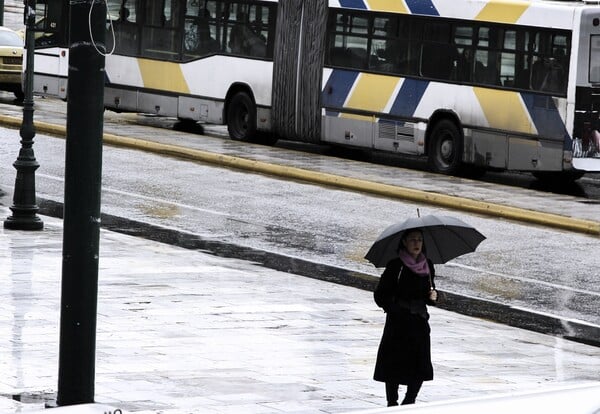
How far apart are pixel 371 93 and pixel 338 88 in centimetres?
84

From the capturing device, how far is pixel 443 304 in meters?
15.5

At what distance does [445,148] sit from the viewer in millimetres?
26391

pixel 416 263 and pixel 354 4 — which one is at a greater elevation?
pixel 354 4

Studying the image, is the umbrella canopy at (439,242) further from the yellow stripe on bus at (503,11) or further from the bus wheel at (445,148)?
the bus wheel at (445,148)

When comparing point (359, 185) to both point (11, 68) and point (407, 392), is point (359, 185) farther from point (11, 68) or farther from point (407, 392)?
point (11, 68)

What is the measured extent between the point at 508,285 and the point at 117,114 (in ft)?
64.2

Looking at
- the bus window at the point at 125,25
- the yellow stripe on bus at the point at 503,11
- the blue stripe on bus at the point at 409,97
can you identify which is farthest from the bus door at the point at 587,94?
the bus window at the point at 125,25

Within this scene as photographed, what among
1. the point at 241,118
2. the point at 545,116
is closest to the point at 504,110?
the point at 545,116

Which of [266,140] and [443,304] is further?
[266,140]

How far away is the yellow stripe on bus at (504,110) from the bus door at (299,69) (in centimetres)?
367

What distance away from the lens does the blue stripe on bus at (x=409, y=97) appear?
26.6 metres

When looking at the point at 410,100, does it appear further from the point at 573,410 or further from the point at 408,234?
the point at 573,410

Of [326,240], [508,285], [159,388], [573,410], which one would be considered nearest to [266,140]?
[326,240]

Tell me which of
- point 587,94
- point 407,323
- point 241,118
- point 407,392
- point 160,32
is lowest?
point 407,392
